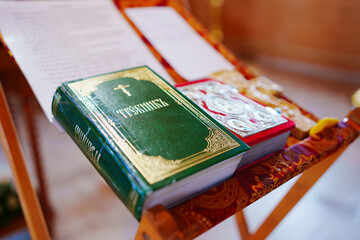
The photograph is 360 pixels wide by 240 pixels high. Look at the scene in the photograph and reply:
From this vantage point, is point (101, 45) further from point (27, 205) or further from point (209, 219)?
point (209, 219)

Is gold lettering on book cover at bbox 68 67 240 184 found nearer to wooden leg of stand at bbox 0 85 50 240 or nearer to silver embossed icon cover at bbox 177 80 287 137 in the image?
silver embossed icon cover at bbox 177 80 287 137

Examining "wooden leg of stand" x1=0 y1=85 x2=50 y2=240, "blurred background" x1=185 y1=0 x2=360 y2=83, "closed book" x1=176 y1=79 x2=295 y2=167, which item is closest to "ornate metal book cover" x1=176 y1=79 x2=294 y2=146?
"closed book" x1=176 y1=79 x2=295 y2=167

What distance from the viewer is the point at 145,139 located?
456 millimetres

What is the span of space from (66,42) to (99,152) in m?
0.51

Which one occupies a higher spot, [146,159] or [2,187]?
[146,159]

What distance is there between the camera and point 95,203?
5.27ft

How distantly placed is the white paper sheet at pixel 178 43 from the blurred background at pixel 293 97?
0.38 metres

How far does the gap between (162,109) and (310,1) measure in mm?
3530

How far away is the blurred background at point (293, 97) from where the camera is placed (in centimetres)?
144

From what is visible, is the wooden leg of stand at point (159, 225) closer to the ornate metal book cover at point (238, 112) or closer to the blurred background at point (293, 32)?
the ornate metal book cover at point (238, 112)

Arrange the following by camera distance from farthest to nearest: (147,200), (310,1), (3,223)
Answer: (310,1) → (3,223) → (147,200)

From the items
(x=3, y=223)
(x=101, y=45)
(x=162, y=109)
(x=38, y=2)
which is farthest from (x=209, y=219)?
(x=3, y=223)

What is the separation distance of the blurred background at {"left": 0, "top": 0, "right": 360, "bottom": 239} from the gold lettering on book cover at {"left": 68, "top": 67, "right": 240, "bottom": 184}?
0.54 metres

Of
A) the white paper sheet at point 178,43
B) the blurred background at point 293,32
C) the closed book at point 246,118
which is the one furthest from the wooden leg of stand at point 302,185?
the blurred background at point 293,32
